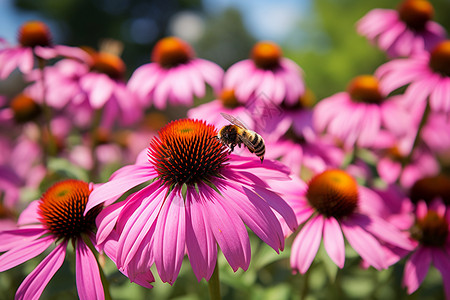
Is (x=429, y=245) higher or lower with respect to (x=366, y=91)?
lower

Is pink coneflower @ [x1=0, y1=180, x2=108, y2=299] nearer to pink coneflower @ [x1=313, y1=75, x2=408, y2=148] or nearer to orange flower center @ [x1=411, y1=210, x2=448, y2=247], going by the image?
orange flower center @ [x1=411, y1=210, x2=448, y2=247]

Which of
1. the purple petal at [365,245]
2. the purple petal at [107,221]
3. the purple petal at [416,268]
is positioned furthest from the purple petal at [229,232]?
the purple petal at [416,268]

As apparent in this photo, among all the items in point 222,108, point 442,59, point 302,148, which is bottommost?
point 302,148

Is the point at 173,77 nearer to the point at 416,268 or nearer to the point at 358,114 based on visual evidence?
the point at 358,114

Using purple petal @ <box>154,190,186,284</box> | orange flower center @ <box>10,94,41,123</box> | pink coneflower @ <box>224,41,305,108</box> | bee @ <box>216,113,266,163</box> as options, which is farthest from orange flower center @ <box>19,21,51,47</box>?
purple petal @ <box>154,190,186,284</box>

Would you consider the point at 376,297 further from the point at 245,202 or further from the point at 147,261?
the point at 147,261

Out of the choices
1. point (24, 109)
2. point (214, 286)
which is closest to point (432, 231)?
point (214, 286)

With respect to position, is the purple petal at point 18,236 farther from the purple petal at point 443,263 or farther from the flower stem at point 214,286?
the purple petal at point 443,263

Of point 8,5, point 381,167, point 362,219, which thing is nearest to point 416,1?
point 381,167
